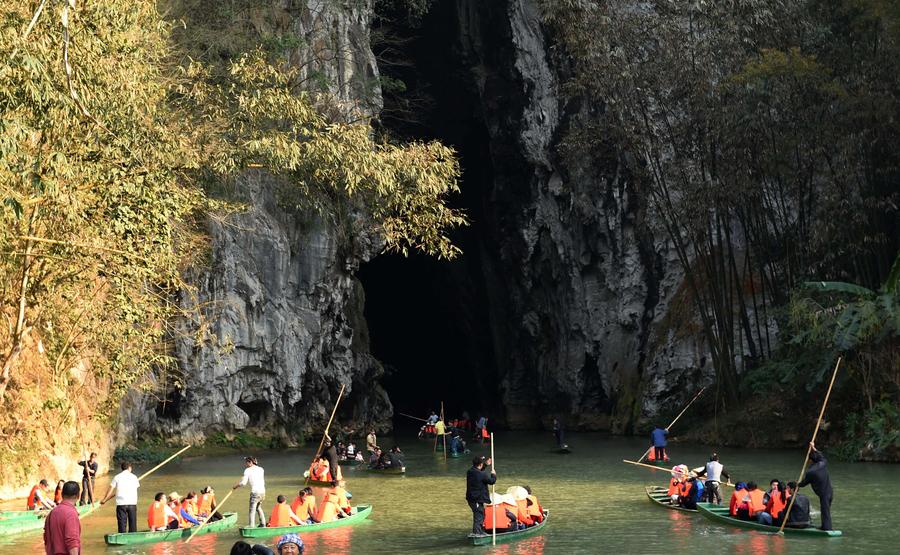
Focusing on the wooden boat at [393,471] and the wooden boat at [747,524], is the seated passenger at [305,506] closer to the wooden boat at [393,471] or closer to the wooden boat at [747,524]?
the wooden boat at [747,524]

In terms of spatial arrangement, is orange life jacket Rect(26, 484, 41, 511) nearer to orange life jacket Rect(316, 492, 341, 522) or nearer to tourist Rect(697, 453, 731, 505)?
orange life jacket Rect(316, 492, 341, 522)

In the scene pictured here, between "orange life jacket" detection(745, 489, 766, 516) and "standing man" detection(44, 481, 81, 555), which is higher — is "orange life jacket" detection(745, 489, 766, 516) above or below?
below

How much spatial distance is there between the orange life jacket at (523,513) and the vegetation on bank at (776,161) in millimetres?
13600

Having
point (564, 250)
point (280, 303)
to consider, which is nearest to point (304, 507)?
point (280, 303)

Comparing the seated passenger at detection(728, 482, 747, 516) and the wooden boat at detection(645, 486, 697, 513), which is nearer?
the seated passenger at detection(728, 482, 747, 516)

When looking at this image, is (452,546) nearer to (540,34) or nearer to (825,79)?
(825,79)

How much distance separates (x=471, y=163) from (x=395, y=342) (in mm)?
19396

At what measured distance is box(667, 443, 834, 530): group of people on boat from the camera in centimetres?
1720

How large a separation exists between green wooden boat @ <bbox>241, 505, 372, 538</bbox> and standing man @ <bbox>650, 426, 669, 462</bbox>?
12233 millimetres

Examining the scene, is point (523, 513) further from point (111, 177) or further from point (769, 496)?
point (111, 177)

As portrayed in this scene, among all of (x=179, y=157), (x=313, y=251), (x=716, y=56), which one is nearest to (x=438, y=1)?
(x=313, y=251)

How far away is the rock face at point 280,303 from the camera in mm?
38719

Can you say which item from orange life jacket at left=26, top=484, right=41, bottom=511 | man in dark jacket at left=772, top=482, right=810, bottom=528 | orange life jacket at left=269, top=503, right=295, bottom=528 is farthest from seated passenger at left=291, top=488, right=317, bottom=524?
man in dark jacket at left=772, top=482, right=810, bottom=528

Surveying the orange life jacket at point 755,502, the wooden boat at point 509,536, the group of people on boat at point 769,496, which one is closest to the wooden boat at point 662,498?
the group of people on boat at point 769,496
